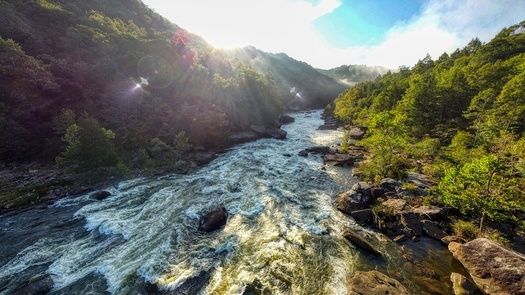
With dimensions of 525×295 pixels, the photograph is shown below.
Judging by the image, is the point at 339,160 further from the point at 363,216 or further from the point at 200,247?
the point at 200,247

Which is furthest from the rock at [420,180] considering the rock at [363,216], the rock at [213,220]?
the rock at [213,220]

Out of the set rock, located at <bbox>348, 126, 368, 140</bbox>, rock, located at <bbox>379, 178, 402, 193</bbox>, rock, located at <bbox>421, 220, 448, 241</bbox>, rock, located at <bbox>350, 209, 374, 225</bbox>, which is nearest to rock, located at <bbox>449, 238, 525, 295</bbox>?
rock, located at <bbox>421, 220, 448, 241</bbox>

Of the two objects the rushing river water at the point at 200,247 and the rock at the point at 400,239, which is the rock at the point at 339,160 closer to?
the rushing river water at the point at 200,247

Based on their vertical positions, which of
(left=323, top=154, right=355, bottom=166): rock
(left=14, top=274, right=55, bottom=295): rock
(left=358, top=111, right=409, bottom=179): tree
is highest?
(left=358, top=111, right=409, bottom=179): tree

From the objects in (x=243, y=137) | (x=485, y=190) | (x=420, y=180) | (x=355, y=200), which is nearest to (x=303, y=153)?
(x=243, y=137)

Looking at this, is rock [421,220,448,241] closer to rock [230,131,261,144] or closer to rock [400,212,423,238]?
rock [400,212,423,238]

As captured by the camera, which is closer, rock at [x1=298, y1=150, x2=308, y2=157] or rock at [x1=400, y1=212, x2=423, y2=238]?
rock at [x1=400, y1=212, x2=423, y2=238]
